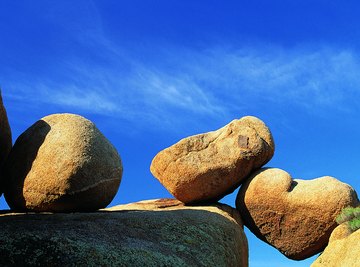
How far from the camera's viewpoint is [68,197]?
927 cm

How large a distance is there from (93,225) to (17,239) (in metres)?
1.46

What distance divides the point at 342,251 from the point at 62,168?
20.2 feet

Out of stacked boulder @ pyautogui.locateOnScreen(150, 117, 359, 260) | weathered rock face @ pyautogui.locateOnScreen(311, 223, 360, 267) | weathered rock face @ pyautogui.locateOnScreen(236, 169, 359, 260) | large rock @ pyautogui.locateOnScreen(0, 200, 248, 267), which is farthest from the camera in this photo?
stacked boulder @ pyautogui.locateOnScreen(150, 117, 359, 260)

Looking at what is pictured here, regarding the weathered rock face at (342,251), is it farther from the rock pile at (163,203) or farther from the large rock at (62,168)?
the large rock at (62,168)

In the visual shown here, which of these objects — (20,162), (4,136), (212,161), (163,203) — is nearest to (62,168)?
(20,162)

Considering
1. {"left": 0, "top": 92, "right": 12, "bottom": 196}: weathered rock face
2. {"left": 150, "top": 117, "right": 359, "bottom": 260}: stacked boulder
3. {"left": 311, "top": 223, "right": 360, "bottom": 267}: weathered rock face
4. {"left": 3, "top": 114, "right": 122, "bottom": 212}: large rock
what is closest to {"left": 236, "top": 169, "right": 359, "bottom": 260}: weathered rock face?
{"left": 150, "top": 117, "right": 359, "bottom": 260}: stacked boulder

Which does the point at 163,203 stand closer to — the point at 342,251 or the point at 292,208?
the point at 292,208

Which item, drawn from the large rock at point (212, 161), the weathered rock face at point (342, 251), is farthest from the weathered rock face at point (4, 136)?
the weathered rock face at point (342, 251)

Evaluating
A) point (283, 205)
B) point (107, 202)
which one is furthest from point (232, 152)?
point (107, 202)

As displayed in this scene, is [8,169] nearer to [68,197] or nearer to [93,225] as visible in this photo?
[68,197]

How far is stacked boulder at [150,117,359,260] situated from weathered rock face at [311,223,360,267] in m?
1.76

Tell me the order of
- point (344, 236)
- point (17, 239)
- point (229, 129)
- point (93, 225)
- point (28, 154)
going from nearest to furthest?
point (17, 239) < point (93, 225) < point (28, 154) < point (344, 236) < point (229, 129)

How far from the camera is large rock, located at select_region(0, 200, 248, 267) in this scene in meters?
6.33

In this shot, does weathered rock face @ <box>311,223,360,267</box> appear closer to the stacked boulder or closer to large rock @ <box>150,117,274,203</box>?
the stacked boulder
